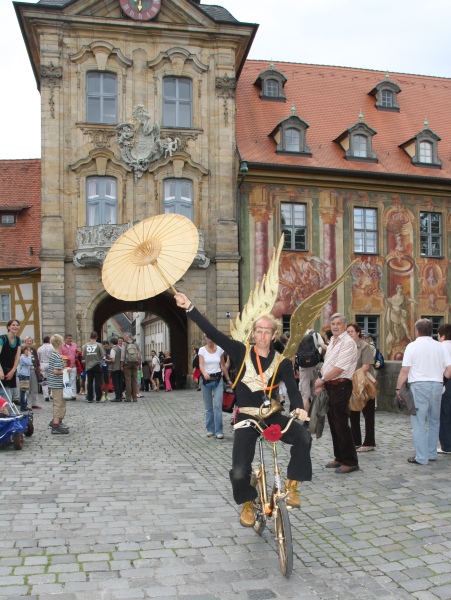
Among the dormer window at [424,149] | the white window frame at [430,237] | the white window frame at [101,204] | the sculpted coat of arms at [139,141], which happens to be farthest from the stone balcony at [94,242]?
the dormer window at [424,149]

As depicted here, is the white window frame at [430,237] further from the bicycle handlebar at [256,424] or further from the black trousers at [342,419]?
the bicycle handlebar at [256,424]

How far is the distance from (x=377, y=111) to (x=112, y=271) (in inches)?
1030

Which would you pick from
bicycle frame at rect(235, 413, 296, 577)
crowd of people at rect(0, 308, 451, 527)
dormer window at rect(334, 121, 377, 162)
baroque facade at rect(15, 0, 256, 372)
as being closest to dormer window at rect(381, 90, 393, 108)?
dormer window at rect(334, 121, 377, 162)

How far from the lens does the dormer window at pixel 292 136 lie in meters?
26.5

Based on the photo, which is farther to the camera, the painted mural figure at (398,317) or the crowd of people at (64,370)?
the painted mural figure at (398,317)

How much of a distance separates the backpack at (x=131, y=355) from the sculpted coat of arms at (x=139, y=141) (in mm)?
8116

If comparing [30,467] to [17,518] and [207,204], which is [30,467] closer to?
[17,518]

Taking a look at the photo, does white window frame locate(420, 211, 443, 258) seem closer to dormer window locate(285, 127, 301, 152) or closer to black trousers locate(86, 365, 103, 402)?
dormer window locate(285, 127, 301, 152)

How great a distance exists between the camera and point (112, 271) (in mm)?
6211

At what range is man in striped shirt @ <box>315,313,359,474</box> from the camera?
823 cm

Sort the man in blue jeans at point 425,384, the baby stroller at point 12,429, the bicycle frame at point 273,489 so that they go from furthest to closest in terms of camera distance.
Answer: the baby stroller at point 12,429
the man in blue jeans at point 425,384
the bicycle frame at point 273,489

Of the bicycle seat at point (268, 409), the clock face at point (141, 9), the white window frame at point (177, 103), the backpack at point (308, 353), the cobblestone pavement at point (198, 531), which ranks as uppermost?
the clock face at point (141, 9)

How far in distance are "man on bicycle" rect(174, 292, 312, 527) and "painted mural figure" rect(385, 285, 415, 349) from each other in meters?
21.6

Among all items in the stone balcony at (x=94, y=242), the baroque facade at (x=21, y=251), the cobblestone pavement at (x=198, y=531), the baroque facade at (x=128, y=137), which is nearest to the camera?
the cobblestone pavement at (x=198, y=531)
